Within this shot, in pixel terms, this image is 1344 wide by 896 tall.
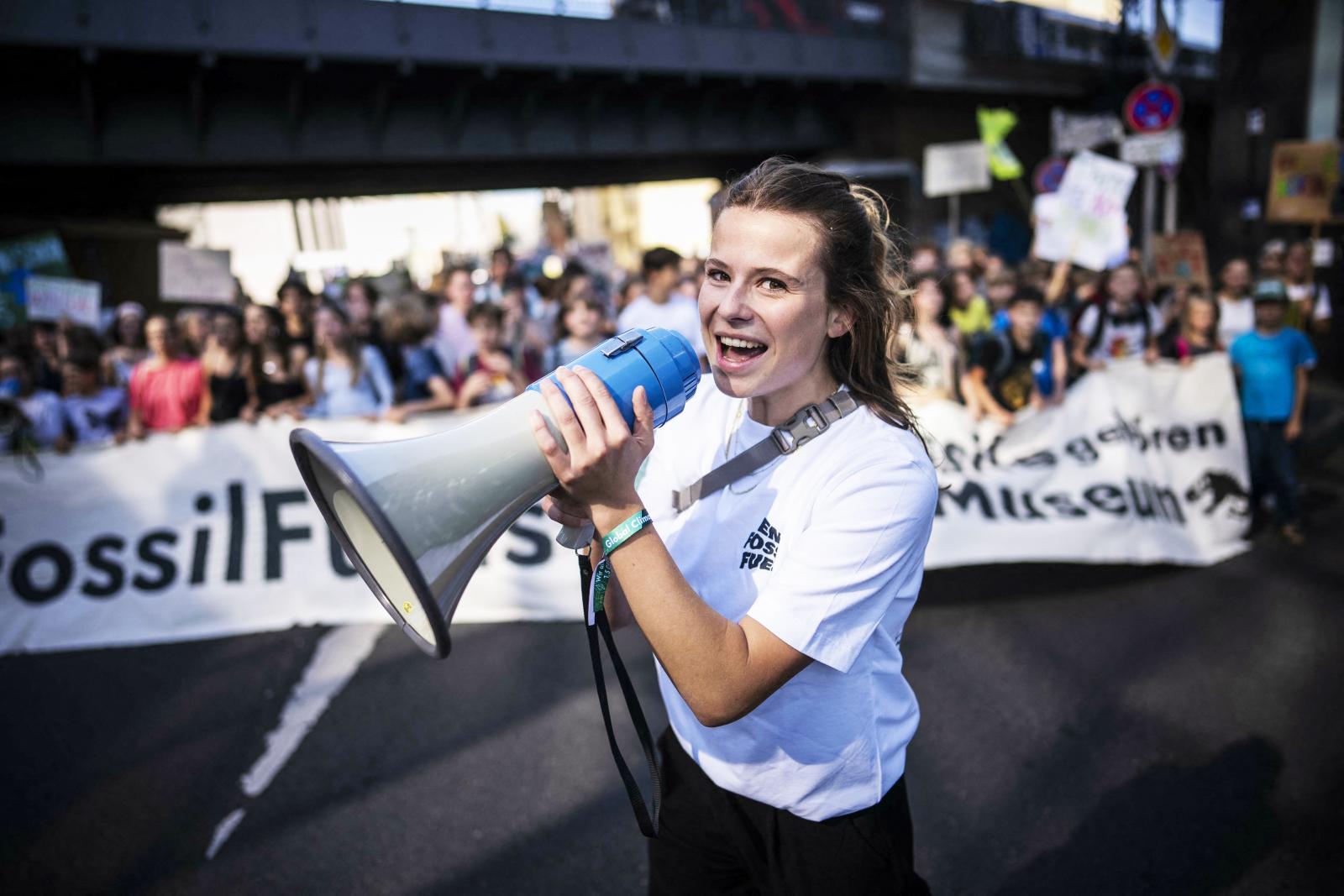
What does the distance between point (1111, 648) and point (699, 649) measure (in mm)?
3403

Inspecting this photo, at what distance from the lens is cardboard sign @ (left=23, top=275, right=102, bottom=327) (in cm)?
717

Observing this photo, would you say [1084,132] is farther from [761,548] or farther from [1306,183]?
[761,548]

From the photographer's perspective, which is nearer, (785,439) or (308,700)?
(785,439)

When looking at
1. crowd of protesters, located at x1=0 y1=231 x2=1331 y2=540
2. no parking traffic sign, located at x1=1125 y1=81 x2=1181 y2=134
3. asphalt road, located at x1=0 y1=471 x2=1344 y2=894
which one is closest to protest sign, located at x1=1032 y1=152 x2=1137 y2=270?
crowd of protesters, located at x1=0 y1=231 x2=1331 y2=540

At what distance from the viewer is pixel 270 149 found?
707 inches

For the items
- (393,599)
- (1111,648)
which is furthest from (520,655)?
(393,599)

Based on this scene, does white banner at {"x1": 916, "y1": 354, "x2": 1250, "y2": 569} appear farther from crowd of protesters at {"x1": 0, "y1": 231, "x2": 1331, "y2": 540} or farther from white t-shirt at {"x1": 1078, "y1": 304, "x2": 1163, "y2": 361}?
white t-shirt at {"x1": 1078, "y1": 304, "x2": 1163, "y2": 361}

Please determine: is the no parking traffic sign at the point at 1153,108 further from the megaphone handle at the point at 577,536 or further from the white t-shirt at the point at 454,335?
the megaphone handle at the point at 577,536

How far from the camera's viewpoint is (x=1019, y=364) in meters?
5.21

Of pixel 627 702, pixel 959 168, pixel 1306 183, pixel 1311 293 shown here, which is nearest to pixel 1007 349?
pixel 627 702

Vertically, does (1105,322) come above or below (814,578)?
below

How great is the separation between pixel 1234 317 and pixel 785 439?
7.44 metres

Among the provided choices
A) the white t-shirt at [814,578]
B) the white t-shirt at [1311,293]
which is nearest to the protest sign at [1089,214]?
the white t-shirt at [1311,293]

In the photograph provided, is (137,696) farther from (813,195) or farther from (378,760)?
(813,195)
